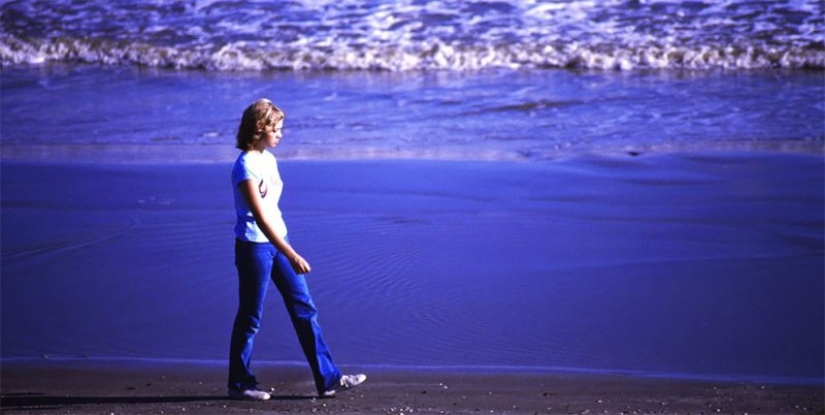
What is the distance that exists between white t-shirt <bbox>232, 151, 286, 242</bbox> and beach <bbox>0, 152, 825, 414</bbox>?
0.72 metres

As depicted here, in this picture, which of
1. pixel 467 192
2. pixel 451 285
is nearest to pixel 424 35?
pixel 467 192

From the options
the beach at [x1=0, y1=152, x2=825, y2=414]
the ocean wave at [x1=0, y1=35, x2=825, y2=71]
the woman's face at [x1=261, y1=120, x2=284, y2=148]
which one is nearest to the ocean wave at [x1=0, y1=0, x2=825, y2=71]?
the ocean wave at [x1=0, y1=35, x2=825, y2=71]

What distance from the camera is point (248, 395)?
16.6 ft

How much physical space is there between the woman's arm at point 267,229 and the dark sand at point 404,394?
60 centimetres

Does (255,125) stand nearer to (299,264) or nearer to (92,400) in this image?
(299,264)

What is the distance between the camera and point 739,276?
21.8 feet

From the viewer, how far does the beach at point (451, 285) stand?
204 inches

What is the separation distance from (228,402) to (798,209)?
454 cm

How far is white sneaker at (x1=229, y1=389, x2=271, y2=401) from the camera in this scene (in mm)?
5039

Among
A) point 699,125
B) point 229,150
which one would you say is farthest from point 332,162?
point 699,125

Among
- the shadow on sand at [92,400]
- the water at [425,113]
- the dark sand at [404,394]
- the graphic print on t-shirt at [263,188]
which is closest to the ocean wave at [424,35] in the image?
the water at [425,113]

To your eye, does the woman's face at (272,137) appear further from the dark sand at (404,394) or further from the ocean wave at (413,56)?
the ocean wave at (413,56)

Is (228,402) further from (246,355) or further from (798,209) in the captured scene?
(798,209)

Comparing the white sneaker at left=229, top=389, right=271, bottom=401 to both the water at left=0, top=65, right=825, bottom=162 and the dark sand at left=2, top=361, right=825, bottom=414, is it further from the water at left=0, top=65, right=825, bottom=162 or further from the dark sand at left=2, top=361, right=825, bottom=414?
the water at left=0, top=65, right=825, bottom=162
